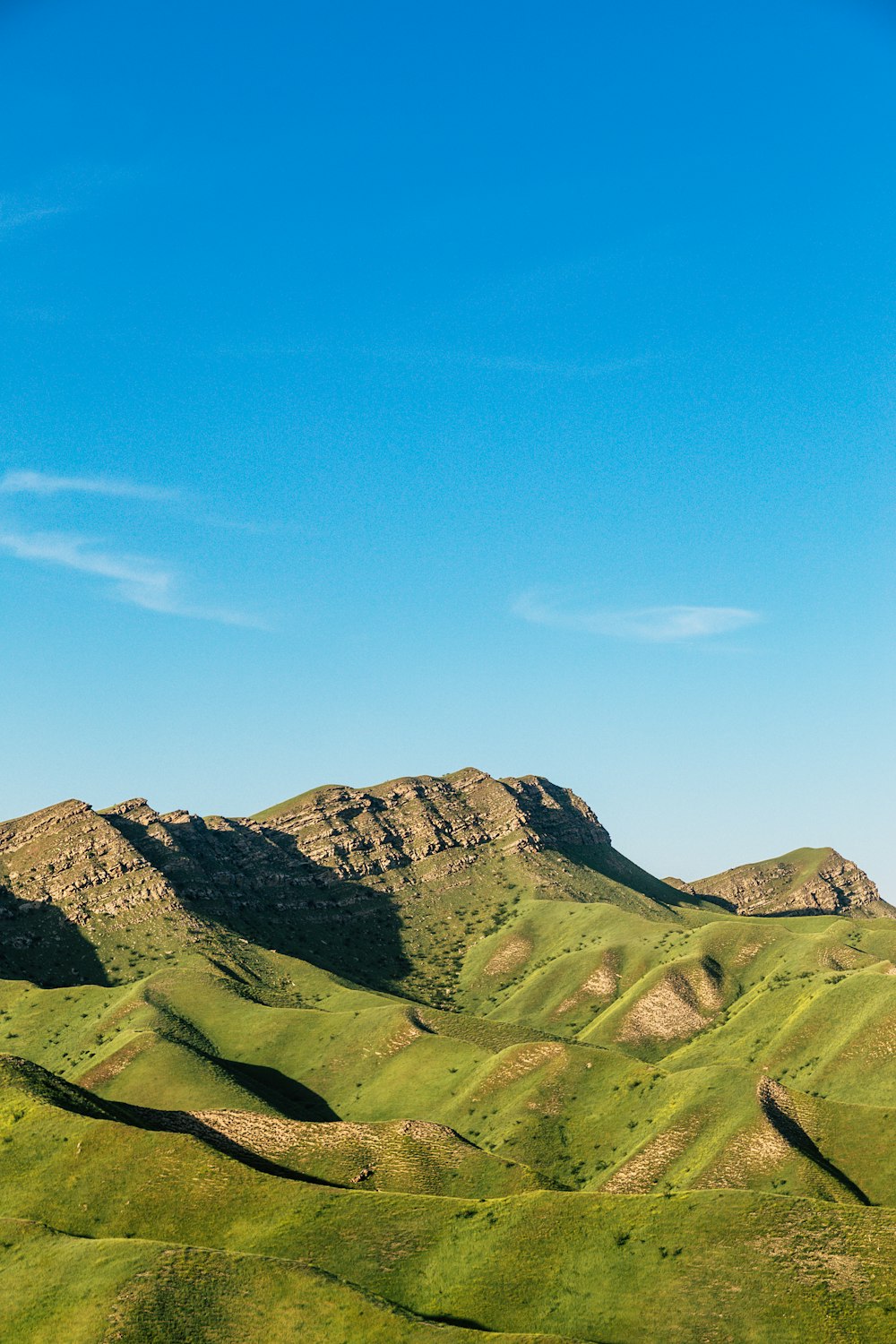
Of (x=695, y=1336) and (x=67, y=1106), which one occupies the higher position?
(x=67, y=1106)

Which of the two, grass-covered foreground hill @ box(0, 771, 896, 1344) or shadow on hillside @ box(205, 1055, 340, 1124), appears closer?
grass-covered foreground hill @ box(0, 771, 896, 1344)

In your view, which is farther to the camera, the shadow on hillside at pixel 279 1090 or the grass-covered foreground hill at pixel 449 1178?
the shadow on hillside at pixel 279 1090

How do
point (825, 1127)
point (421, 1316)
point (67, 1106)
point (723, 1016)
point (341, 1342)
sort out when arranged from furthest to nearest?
point (723, 1016) → point (825, 1127) → point (67, 1106) → point (421, 1316) → point (341, 1342)

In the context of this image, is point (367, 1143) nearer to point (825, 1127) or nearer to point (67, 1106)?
point (67, 1106)

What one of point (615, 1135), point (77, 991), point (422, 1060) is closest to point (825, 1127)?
point (615, 1135)

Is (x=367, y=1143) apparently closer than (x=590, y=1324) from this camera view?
No

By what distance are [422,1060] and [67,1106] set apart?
61.3 m

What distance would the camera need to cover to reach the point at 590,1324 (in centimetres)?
7125

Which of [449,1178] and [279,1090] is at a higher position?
[449,1178]

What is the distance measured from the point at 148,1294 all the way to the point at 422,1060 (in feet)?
288

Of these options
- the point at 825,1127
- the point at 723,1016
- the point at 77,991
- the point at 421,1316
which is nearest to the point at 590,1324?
the point at 421,1316

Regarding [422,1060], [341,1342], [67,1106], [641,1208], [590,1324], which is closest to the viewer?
[341,1342]

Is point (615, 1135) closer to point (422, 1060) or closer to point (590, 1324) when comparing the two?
point (422, 1060)

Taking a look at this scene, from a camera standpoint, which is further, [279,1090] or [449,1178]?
[279,1090]
